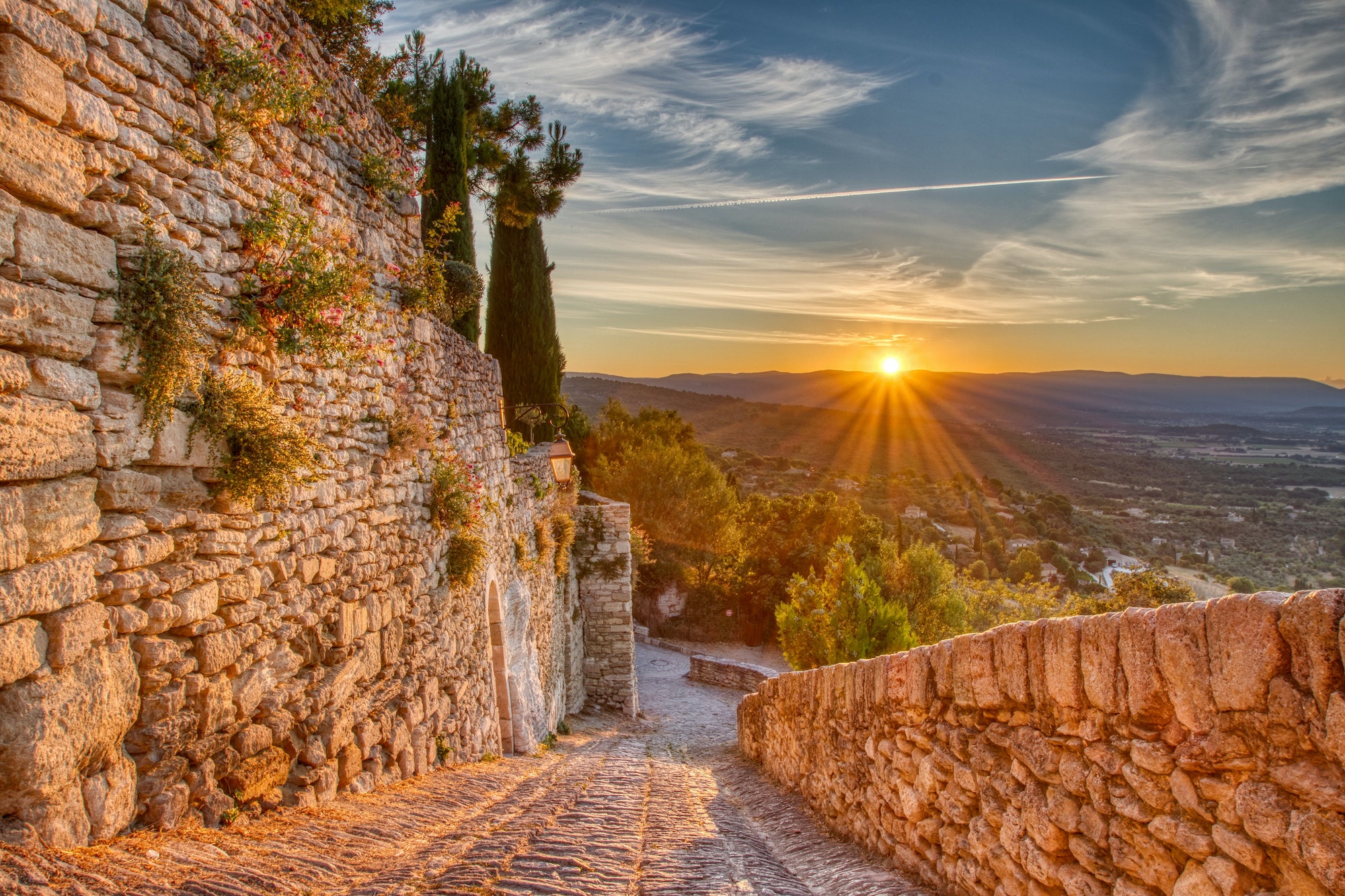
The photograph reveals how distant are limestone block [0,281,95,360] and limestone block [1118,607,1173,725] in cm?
365

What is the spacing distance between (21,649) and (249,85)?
8.92 ft

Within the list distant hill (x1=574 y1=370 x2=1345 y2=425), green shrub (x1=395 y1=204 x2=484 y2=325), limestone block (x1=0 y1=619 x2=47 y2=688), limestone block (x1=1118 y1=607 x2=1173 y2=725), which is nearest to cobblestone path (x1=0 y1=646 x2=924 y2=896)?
limestone block (x1=0 y1=619 x2=47 y2=688)

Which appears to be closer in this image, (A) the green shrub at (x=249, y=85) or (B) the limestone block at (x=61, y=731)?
(B) the limestone block at (x=61, y=731)

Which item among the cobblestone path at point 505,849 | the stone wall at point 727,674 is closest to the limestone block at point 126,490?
the cobblestone path at point 505,849

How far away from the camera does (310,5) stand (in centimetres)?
452

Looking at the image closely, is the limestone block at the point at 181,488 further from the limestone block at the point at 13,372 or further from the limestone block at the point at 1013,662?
the limestone block at the point at 1013,662

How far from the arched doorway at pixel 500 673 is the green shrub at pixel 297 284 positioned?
13.5 feet

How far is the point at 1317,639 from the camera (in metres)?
1.84

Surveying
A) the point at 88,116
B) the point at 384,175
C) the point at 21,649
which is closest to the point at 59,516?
the point at 21,649

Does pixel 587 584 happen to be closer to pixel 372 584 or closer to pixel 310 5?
pixel 372 584

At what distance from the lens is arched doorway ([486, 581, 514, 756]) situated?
8016mm

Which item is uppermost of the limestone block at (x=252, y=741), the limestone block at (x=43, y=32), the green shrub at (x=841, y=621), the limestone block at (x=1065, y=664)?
the limestone block at (x=43, y=32)

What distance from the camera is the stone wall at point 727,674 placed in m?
17.7

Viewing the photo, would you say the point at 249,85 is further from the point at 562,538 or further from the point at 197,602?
the point at 562,538
